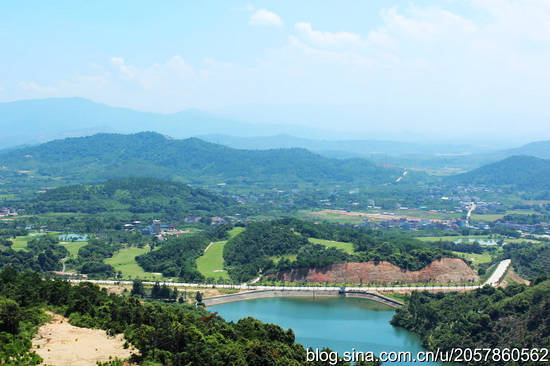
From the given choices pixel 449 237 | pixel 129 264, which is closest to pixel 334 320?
pixel 129 264

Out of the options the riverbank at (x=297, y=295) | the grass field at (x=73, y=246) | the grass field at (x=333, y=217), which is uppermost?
the grass field at (x=73, y=246)

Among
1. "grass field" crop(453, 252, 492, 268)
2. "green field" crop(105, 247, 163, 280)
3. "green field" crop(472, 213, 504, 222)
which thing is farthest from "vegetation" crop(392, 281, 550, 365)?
"green field" crop(472, 213, 504, 222)

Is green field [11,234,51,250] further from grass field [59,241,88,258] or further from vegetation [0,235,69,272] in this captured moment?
grass field [59,241,88,258]

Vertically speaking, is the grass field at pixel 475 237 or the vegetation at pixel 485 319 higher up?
the vegetation at pixel 485 319

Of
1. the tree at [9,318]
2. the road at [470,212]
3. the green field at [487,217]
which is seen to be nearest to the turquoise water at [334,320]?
the tree at [9,318]

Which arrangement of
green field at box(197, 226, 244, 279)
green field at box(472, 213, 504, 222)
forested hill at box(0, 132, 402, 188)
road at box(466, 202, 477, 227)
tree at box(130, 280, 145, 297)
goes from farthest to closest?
forested hill at box(0, 132, 402, 188)
green field at box(472, 213, 504, 222)
road at box(466, 202, 477, 227)
green field at box(197, 226, 244, 279)
tree at box(130, 280, 145, 297)

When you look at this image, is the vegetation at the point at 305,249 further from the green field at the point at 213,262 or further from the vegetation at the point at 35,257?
the vegetation at the point at 35,257

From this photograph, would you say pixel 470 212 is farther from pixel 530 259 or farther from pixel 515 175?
pixel 530 259

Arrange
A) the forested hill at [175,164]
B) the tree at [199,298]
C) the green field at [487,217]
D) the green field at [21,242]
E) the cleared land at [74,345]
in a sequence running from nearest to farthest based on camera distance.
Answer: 1. the cleared land at [74,345]
2. the tree at [199,298]
3. the green field at [21,242]
4. the green field at [487,217]
5. the forested hill at [175,164]
